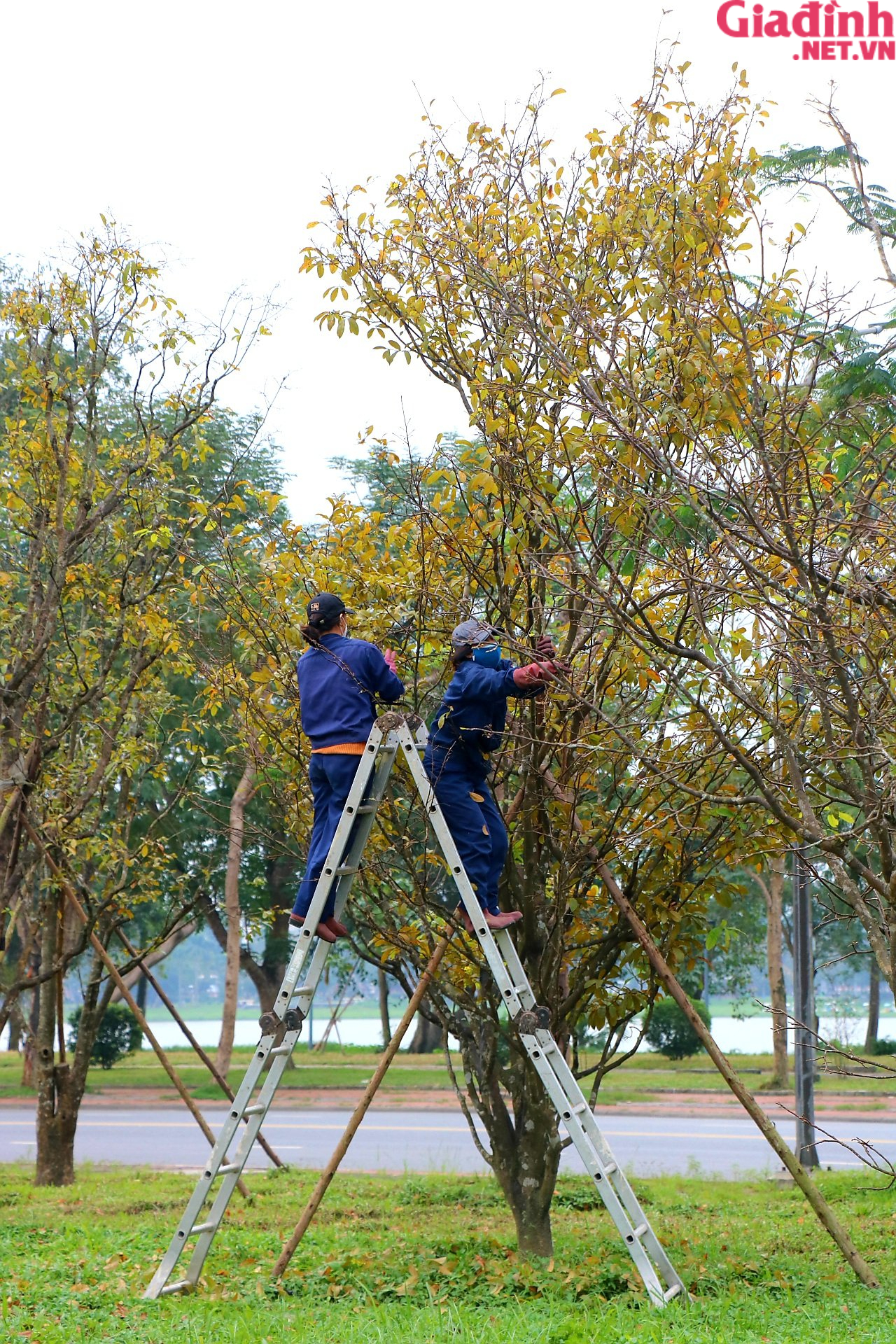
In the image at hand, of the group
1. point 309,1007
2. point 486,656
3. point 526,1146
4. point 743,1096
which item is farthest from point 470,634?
point 526,1146

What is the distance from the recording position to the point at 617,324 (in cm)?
519

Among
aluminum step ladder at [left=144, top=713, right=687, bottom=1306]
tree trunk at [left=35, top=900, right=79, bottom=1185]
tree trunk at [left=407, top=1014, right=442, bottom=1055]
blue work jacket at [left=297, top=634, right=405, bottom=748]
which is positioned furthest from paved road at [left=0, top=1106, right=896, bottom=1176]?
tree trunk at [left=407, top=1014, right=442, bottom=1055]

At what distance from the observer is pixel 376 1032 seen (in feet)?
279

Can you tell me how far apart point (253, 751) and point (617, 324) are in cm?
350

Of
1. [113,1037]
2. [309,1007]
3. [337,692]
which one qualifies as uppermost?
[337,692]

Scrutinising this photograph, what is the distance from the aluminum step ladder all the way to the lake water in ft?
69.9

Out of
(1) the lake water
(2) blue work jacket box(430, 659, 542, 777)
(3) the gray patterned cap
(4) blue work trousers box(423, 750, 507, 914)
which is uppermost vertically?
(3) the gray patterned cap

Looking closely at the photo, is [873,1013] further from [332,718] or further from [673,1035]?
[332,718]

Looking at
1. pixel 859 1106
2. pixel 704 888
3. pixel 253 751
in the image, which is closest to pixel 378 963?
pixel 253 751

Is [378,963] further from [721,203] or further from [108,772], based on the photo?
[721,203]

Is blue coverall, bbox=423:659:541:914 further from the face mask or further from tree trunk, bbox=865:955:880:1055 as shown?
tree trunk, bbox=865:955:880:1055

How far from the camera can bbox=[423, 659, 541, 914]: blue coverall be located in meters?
5.82

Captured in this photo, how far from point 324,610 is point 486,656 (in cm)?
84

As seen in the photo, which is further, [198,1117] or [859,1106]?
[859,1106]
